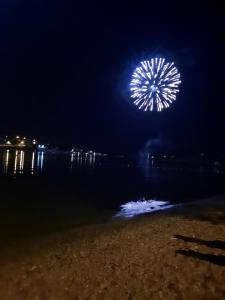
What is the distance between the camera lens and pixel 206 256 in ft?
38.3

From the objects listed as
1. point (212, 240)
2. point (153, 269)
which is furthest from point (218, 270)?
point (212, 240)

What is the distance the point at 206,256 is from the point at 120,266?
3.07 metres

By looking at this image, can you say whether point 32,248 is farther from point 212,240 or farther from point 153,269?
point 212,240

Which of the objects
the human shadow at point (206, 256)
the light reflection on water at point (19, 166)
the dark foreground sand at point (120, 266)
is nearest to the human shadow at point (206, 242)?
the dark foreground sand at point (120, 266)

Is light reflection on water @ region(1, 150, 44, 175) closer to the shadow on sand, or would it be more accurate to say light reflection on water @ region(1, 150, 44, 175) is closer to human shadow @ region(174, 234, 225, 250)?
human shadow @ region(174, 234, 225, 250)

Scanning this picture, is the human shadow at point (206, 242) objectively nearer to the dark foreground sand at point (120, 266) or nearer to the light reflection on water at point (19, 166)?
the dark foreground sand at point (120, 266)

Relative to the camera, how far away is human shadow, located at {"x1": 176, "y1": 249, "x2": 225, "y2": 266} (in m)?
11.1

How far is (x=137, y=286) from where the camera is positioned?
948 cm

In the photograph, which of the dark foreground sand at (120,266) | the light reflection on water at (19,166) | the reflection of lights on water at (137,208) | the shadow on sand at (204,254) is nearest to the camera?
the dark foreground sand at (120,266)

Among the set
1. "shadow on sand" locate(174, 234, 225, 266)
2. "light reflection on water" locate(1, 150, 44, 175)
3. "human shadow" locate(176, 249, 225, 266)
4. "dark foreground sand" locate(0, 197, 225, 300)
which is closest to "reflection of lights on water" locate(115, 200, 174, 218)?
"dark foreground sand" locate(0, 197, 225, 300)

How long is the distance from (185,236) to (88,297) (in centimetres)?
720

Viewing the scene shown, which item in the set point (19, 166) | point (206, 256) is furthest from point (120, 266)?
point (19, 166)

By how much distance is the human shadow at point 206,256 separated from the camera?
11102 mm

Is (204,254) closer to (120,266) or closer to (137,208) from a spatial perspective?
(120,266)
